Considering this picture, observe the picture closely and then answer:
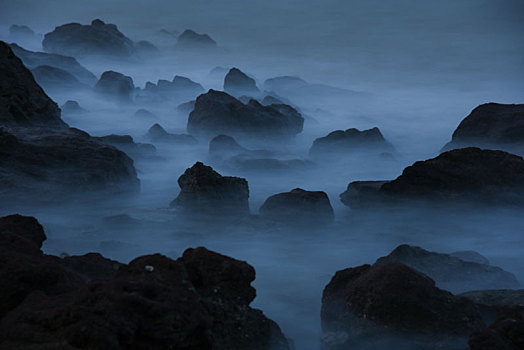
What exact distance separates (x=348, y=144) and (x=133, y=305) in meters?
7.66

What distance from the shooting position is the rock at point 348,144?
31.0 feet

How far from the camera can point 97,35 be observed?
19.7m

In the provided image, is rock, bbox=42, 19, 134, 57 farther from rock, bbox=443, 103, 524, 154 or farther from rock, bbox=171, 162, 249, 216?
rock, bbox=171, 162, 249, 216

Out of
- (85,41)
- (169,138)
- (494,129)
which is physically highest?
→ (85,41)

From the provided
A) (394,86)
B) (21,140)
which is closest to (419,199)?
(21,140)

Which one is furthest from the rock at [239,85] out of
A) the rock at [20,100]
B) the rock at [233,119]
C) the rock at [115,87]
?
the rock at [20,100]

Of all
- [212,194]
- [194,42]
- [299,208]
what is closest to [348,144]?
[299,208]

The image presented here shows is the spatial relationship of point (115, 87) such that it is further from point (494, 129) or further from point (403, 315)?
point (403, 315)

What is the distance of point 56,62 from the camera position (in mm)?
15750

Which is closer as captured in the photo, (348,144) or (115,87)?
(348,144)

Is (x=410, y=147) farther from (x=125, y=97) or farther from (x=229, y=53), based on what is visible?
(x=229, y=53)

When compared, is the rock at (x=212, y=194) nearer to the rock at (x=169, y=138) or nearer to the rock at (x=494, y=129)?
the rock at (x=169, y=138)

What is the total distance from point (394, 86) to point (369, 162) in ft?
41.1

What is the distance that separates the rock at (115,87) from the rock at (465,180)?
30.3 ft
